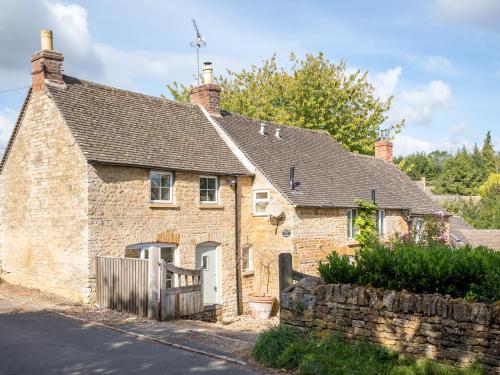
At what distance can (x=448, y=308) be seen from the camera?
8.23 metres

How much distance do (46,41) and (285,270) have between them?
12721 millimetres

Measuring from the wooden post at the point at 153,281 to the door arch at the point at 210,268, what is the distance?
6.41 meters

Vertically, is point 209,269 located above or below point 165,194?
below

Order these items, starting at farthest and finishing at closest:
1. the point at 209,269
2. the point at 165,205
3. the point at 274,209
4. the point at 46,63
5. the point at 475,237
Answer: the point at 475,237 < the point at 274,209 < the point at 209,269 < the point at 165,205 < the point at 46,63

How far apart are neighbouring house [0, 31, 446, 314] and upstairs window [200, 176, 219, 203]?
6 centimetres

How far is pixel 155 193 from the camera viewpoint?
18688mm

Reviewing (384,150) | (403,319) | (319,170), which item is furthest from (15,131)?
(384,150)

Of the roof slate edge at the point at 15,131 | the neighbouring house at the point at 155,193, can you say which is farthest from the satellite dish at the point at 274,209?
the roof slate edge at the point at 15,131

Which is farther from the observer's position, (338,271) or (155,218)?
(155,218)

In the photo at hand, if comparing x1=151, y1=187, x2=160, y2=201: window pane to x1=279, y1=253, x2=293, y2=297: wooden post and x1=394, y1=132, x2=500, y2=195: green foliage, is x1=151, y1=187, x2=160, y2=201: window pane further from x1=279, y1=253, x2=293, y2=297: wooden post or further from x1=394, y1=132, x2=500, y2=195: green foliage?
x1=394, y1=132, x2=500, y2=195: green foliage

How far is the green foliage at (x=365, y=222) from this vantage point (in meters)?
24.1

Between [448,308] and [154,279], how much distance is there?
7837 mm

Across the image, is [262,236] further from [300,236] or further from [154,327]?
[154,327]

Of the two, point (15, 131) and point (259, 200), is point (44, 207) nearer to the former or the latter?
point (15, 131)
